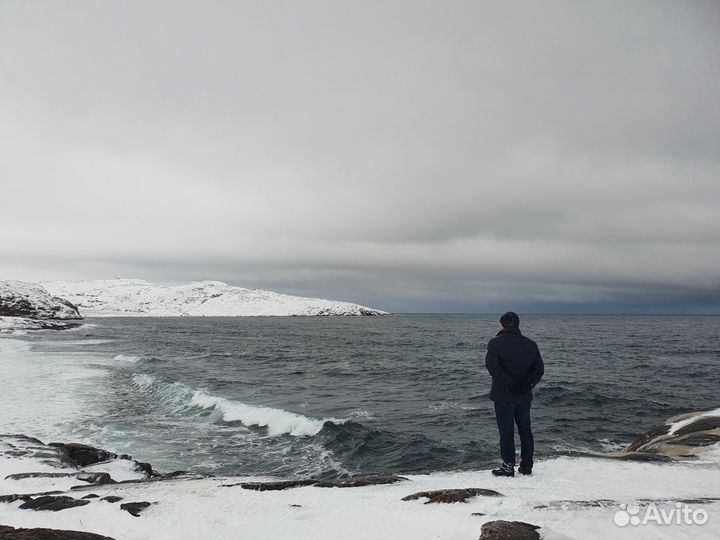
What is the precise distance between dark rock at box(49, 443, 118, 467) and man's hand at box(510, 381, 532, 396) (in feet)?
44.2

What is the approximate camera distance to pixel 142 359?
47281mm

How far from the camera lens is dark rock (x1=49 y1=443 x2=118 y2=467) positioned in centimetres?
1331

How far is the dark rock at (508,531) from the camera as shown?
532cm

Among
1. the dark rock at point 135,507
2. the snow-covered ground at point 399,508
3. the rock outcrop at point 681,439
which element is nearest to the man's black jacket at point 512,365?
the snow-covered ground at point 399,508

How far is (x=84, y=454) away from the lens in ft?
44.4

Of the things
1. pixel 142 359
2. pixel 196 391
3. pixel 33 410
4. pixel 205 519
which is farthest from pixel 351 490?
pixel 142 359

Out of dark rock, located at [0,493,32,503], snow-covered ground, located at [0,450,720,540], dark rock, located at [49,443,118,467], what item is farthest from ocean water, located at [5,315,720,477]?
dark rock, located at [0,493,32,503]

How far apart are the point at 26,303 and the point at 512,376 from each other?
166 metres

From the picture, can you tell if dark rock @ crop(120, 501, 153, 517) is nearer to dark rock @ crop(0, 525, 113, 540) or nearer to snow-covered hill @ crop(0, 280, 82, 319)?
dark rock @ crop(0, 525, 113, 540)

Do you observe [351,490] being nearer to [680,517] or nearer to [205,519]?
[205,519]

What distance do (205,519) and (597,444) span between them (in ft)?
62.2

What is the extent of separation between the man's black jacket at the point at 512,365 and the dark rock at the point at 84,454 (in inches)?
521

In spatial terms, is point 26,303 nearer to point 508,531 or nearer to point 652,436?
point 652,436

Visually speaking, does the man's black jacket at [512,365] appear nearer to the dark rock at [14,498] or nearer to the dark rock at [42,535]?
the dark rock at [42,535]
